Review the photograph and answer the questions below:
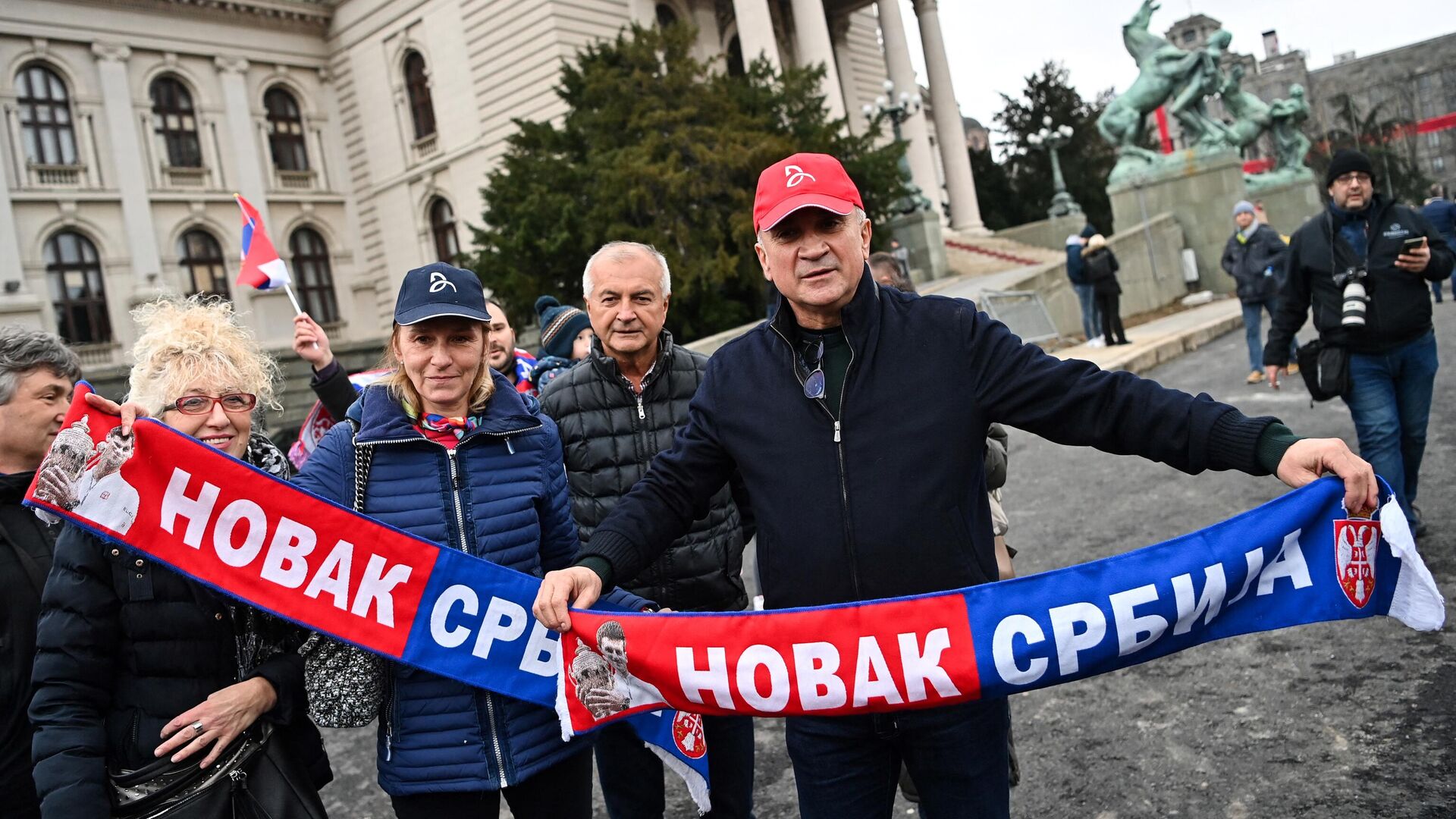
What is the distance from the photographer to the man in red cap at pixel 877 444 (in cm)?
235

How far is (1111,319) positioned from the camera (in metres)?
16.1

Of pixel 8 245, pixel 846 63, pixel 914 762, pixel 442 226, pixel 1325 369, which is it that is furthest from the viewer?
pixel 846 63

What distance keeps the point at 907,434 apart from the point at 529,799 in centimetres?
148

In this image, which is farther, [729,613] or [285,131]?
[285,131]

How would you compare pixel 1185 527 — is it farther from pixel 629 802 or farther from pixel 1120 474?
pixel 629 802

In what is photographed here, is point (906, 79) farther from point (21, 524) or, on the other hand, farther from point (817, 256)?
point (21, 524)

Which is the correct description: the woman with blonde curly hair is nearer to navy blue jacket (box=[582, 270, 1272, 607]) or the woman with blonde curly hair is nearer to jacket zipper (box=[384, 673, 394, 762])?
jacket zipper (box=[384, 673, 394, 762])

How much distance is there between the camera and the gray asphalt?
11.6 feet

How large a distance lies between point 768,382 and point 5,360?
2.23 m

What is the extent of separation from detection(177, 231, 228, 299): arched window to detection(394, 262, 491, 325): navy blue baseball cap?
3551 cm

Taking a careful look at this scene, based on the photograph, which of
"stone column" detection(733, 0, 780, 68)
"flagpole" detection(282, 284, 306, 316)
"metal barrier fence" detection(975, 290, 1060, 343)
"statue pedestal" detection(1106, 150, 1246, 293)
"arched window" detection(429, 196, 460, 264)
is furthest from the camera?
"arched window" detection(429, 196, 460, 264)

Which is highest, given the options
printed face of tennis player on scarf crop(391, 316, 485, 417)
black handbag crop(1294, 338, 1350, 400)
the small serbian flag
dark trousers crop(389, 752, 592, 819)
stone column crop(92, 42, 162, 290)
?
stone column crop(92, 42, 162, 290)

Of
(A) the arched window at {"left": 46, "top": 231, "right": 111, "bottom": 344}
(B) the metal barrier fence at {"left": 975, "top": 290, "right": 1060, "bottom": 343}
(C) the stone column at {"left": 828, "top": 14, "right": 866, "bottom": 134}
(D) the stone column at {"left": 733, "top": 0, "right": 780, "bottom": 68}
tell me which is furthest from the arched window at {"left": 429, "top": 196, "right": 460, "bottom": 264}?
(B) the metal barrier fence at {"left": 975, "top": 290, "right": 1060, "bottom": 343}

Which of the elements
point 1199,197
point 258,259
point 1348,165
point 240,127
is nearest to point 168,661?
point 258,259
